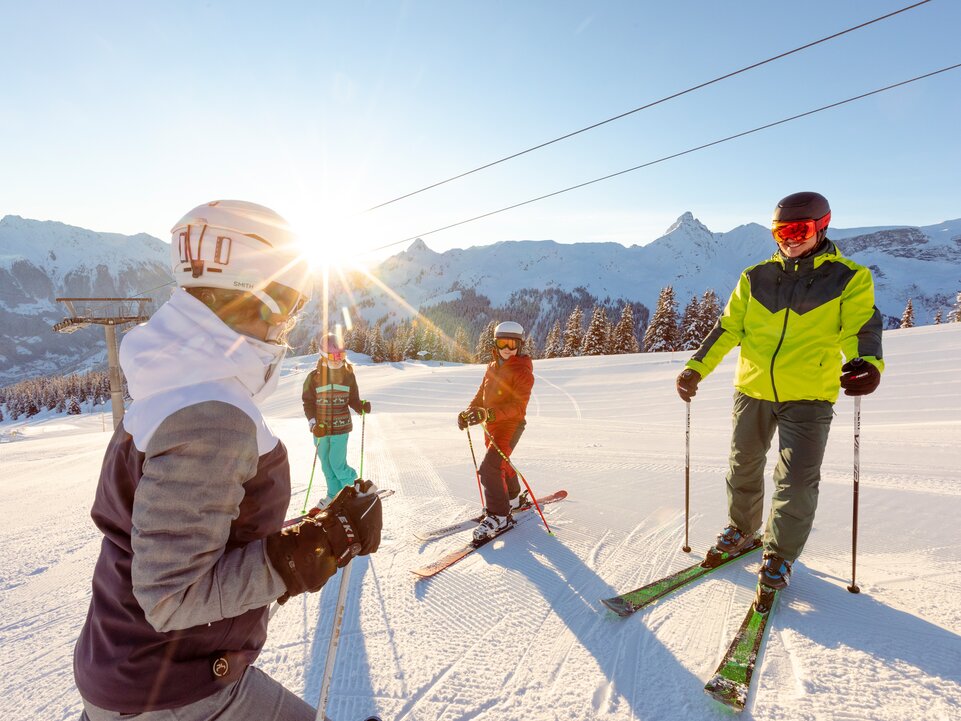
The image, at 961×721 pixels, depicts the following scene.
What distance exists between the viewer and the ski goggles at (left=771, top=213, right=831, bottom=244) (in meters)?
3.08

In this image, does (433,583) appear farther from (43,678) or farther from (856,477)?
(856,477)

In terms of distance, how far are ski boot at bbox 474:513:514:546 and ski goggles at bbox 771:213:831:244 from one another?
10.9 feet

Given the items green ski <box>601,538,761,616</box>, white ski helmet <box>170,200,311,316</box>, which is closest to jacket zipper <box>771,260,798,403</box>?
green ski <box>601,538,761,616</box>

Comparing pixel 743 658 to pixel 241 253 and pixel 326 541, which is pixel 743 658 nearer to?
pixel 326 541

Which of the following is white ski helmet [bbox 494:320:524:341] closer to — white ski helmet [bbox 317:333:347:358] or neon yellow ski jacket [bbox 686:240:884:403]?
neon yellow ski jacket [bbox 686:240:884:403]

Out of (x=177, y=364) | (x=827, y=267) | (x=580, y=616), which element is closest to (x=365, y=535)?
(x=177, y=364)

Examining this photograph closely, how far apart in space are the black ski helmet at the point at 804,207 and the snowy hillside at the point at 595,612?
8.11ft

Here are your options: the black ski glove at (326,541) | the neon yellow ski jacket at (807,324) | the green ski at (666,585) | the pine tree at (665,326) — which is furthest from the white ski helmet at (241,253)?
the pine tree at (665,326)

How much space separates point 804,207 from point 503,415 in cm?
311

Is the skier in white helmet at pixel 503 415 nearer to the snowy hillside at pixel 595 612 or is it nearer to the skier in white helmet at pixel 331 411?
the snowy hillside at pixel 595 612

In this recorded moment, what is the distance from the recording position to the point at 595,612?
123 inches

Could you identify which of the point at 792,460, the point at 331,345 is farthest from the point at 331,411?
the point at 792,460

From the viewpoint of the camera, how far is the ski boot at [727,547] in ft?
11.6

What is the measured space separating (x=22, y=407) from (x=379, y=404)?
95.4 m
